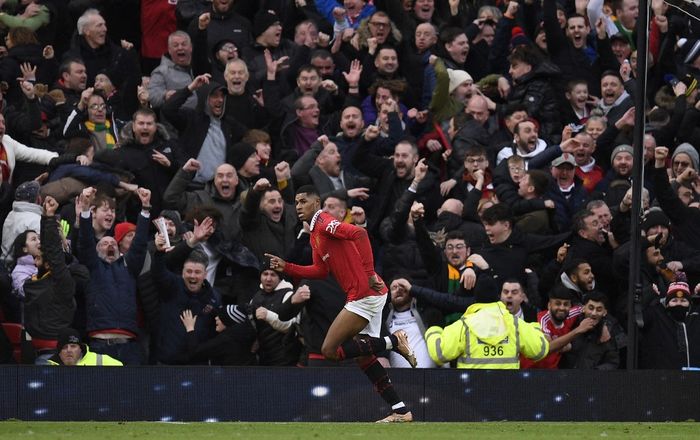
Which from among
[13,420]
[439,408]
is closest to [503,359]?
[439,408]

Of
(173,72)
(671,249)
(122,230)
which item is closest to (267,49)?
(173,72)

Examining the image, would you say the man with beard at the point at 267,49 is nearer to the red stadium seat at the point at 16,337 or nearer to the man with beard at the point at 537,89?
the man with beard at the point at 537,89

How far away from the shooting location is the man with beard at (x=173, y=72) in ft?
60.1

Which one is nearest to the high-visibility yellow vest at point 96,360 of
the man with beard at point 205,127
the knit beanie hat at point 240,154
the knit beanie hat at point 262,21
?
the knit beanie hat at point 240,154

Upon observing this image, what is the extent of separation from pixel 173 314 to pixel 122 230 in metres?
1.15

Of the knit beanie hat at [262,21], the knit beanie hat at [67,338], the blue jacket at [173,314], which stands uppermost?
the knit beanie hat at [262,21]

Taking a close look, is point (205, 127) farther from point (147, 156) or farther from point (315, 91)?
point (315, 91)

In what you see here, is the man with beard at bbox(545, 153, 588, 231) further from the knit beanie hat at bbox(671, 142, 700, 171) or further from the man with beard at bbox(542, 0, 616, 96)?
the man with beard at bbox(542, 0, 616, 96)

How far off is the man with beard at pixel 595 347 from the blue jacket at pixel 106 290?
4.38 metres

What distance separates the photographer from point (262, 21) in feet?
64.6

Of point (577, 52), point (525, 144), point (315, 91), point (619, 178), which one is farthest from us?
point (577, 52)

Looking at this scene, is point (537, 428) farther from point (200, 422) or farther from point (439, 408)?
point (200, 422)

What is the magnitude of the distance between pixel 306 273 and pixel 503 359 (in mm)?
Result: 2144

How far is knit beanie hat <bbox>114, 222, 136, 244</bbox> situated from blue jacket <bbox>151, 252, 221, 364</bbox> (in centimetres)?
69
